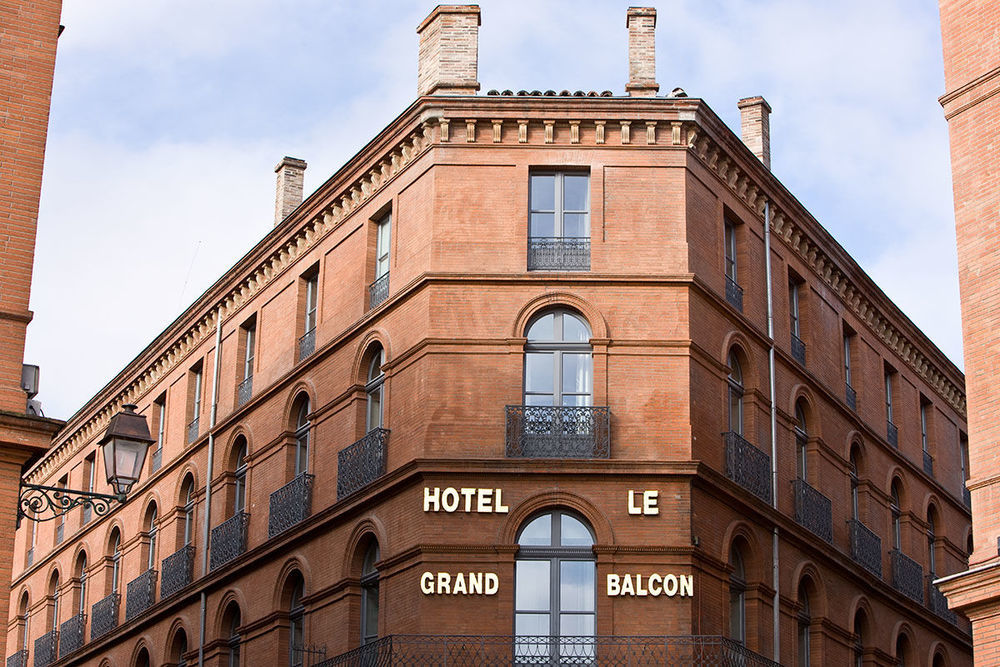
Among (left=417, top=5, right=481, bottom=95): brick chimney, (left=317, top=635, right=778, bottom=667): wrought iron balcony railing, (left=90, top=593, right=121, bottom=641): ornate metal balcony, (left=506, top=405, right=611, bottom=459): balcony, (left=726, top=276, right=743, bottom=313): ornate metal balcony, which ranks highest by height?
(left=417, top=5, right=481, bottom=95): brick chimney

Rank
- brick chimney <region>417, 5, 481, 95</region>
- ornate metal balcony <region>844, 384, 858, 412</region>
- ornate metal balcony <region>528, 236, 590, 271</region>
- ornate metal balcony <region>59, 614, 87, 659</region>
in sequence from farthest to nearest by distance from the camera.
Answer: ornate metal balcony <region>59, 614, 87, 659</region> < ornate metal balcony <region>844, 384, 858, 412</region> < brick chimney <region>417, 5, 481, 95</region> < ornate metal balcony <region>528, 236, 590, 271</region>

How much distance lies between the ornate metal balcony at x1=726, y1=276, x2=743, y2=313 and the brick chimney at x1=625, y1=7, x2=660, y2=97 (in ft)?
11.4

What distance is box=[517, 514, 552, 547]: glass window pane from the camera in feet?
84.4

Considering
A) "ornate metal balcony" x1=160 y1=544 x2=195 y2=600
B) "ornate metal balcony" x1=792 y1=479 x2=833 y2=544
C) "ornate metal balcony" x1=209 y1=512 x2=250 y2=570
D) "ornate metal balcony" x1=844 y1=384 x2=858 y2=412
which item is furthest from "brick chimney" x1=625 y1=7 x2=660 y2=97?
"ornate metal balcony" x1=160 y1=544 x2=195 y2=600

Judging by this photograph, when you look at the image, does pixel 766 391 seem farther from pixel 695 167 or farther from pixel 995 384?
pixel 995 384

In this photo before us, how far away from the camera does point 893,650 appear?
107 ft

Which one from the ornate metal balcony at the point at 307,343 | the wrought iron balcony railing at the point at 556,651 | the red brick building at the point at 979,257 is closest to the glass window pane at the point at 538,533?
the wrought iron balcony railing at the point at 556,651

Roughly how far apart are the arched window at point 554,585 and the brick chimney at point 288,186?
39.4ft

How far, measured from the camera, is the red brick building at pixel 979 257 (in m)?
17.7

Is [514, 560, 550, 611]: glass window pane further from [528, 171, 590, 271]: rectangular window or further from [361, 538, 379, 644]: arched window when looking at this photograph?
[528, 171, 590, 271]: rectangular window

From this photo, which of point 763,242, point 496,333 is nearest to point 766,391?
point 763,242

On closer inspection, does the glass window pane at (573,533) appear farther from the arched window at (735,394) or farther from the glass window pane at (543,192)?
the glass window pane at (543,192)

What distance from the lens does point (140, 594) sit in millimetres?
35562

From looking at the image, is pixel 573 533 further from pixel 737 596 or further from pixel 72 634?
Answer: pixel 72 634
